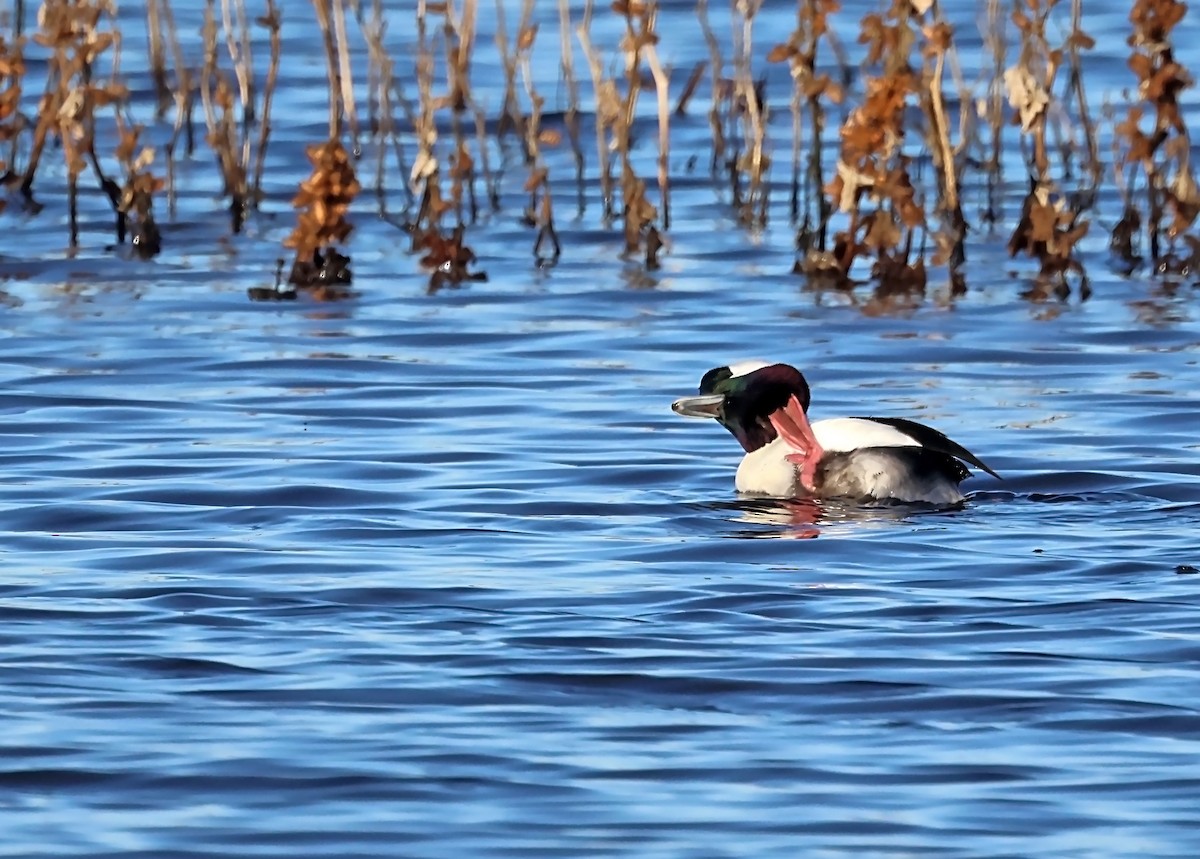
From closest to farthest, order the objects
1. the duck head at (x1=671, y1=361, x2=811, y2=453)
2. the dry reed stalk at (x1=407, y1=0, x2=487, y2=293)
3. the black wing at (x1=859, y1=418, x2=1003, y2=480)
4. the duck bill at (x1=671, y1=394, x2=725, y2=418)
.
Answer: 1. the black wing at (x1=859, y1=418, x2=1003, y2=480)
2. the duck head at (x1=671, y1=361, x2=811, y2=453)
3. the duck bill at (x1=671, y1=394, x2=725, y2=418)
4. the dry reed stalk at (x1=407, y1=0, x2=487, y2=293)

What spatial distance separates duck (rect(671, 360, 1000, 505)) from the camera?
800cm

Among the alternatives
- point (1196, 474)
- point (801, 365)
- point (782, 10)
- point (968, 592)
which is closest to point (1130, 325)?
point (801, 365)

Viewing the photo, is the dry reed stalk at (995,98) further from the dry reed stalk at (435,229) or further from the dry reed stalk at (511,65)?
the dry reed stalk at (435,229)

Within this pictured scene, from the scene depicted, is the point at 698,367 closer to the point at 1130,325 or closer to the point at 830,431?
the point at 1130,325

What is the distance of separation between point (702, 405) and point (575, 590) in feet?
6.14

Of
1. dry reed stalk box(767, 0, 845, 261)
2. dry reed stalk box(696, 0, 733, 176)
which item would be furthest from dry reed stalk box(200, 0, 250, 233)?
dry reed stalk box(767, 0, 845, 261)

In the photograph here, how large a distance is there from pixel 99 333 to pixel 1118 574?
5.72 metres

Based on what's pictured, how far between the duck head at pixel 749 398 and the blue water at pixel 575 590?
22 centimetres

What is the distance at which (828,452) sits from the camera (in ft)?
26.7

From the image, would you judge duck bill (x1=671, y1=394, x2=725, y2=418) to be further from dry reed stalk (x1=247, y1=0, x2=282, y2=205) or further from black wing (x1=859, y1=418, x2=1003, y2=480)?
dry reed stalk (x1=247, y1=0, x2=282, y2=205)

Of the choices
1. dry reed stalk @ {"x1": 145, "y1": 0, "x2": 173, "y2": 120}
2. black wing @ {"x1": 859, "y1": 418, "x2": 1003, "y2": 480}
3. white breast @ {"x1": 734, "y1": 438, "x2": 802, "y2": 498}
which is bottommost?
white breast @ {"x1": 734, "y1": 438, "x2": 802, "y2": 498}

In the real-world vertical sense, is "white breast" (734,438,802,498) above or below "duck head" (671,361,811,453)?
below

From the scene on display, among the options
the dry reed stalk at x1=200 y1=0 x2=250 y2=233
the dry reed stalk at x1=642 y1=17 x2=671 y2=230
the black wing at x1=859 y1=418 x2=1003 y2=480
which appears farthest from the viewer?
the dry reed stalk at x1=200 y1=0 x2=250 y2=233

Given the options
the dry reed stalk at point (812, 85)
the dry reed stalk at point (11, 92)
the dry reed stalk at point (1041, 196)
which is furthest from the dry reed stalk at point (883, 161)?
the dry reed stalk at point (11, 92)
